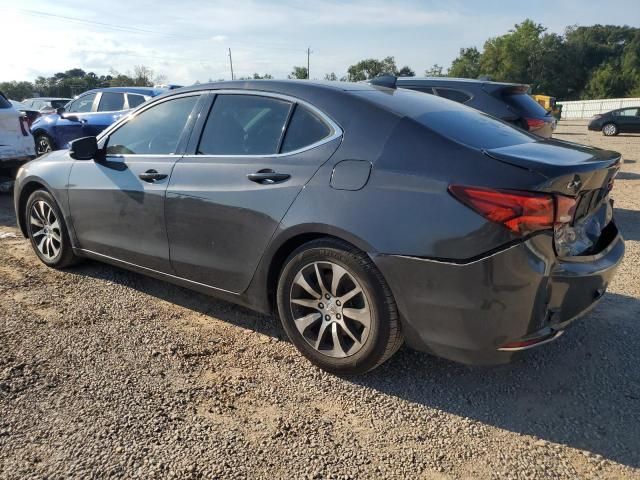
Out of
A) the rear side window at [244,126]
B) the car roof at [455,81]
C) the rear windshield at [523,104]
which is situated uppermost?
the rear side window at [244,126]

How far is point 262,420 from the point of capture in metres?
2.62

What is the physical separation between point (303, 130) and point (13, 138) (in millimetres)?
6947

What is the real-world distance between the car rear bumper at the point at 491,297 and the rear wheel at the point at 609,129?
25777mm

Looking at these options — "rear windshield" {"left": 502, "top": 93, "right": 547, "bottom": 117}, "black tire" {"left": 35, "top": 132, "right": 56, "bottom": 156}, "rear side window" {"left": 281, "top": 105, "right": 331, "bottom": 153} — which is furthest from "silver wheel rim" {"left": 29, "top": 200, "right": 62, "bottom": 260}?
"black tire" {"left": 35, "top": 132, "right": 56, "bottom": 156}

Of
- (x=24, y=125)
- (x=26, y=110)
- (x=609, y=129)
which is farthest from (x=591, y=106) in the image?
(x=24, y=125)

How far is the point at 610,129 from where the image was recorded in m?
Answer: 24.7

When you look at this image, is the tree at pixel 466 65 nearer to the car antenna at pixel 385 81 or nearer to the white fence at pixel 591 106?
the white fence at pixel 591 106

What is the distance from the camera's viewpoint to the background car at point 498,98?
689cm

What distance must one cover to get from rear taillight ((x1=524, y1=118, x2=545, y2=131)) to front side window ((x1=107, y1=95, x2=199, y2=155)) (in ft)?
16.2

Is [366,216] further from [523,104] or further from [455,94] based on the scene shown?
[523,104]

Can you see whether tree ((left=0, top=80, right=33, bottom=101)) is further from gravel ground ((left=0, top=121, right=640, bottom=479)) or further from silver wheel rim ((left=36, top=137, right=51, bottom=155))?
gravel ground ((left=0, top=121, right=640, bottom=479))

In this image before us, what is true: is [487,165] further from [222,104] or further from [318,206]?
[222,104]

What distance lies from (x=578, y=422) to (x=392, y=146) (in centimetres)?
170

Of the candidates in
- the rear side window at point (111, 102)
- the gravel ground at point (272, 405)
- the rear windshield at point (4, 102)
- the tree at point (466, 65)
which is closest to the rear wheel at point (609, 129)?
the rear side window at point (111, 102)
